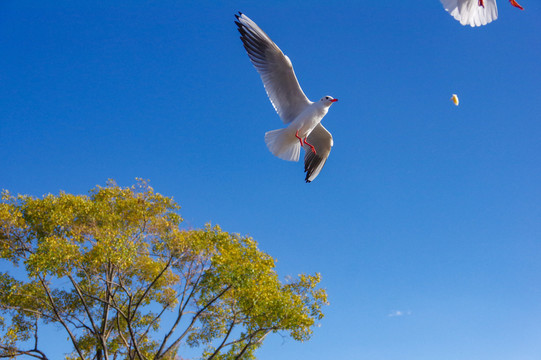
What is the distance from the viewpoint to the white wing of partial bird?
670 centimetres

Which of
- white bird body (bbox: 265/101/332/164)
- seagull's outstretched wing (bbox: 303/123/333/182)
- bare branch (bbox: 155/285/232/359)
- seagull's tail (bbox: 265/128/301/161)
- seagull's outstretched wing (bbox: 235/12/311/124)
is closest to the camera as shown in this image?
seagull's outstretched wing (bbox: 235/12/311/124)

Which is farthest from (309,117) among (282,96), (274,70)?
(274,70)

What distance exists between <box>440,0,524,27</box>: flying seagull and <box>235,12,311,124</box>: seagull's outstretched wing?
3381 millimetres

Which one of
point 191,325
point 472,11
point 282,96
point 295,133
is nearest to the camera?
point 472,11

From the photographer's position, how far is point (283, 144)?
31.7ft

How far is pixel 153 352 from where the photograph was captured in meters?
15.0

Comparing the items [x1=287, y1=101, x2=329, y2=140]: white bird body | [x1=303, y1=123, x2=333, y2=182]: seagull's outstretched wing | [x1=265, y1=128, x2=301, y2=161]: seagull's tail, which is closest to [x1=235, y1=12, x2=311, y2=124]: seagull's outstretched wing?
[x1=287, y1=101, x2=329, y2=140]: white bird body

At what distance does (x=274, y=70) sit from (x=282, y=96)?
0.61 m

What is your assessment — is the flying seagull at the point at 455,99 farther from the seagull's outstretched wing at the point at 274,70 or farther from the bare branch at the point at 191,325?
the bare branch at the point at 191,325

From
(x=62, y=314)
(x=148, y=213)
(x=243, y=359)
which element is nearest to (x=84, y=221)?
(x=148, y=213)

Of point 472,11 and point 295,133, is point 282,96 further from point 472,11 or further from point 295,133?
point 472,11

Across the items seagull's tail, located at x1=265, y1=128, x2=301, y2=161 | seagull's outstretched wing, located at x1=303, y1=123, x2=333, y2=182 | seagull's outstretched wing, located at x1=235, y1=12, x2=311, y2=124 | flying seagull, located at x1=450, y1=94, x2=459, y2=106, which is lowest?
flying seagull, located at x1=450, y1=94, x2=459, y2=106

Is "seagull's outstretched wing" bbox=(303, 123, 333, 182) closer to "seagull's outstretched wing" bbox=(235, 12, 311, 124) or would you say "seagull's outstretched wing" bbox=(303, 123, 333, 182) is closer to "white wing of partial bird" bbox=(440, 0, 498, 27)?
"seagull's outstretched wing" bbox=(235, 12, 311, 124)

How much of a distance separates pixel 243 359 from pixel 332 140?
23.4 ft
